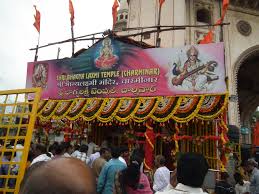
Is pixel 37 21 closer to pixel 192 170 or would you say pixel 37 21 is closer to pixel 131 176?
pixel 131 176

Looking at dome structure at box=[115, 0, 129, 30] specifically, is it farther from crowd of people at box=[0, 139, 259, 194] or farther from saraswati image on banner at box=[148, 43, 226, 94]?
crowd of people at box=[0, 139, 259, 194]

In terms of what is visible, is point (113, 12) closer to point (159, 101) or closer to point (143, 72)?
point (143, 72)

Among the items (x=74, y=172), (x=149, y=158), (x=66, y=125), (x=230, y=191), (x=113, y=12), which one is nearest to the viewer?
(x=74, y=172)

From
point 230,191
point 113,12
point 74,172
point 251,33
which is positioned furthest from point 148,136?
point 251,33

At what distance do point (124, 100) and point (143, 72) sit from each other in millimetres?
1212

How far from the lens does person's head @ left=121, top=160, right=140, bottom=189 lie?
3971mm

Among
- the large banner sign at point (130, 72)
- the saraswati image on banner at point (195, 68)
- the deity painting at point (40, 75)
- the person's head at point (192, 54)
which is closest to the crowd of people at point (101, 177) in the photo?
the saraswati image on banner at point (195, 68)

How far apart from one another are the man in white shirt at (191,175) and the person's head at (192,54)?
316 inches

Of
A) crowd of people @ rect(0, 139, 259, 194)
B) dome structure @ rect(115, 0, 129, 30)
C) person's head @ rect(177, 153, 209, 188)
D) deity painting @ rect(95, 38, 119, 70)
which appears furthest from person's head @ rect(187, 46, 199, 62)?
dome structure @ rect(115, 0, 129, 30)

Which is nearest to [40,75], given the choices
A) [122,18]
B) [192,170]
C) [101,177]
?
[101,177]

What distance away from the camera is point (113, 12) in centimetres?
1420

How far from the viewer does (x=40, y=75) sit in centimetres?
1284

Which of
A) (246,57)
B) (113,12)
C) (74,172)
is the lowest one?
(74,172)

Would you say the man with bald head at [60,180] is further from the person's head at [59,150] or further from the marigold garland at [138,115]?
the marigold garland at [138,115]
